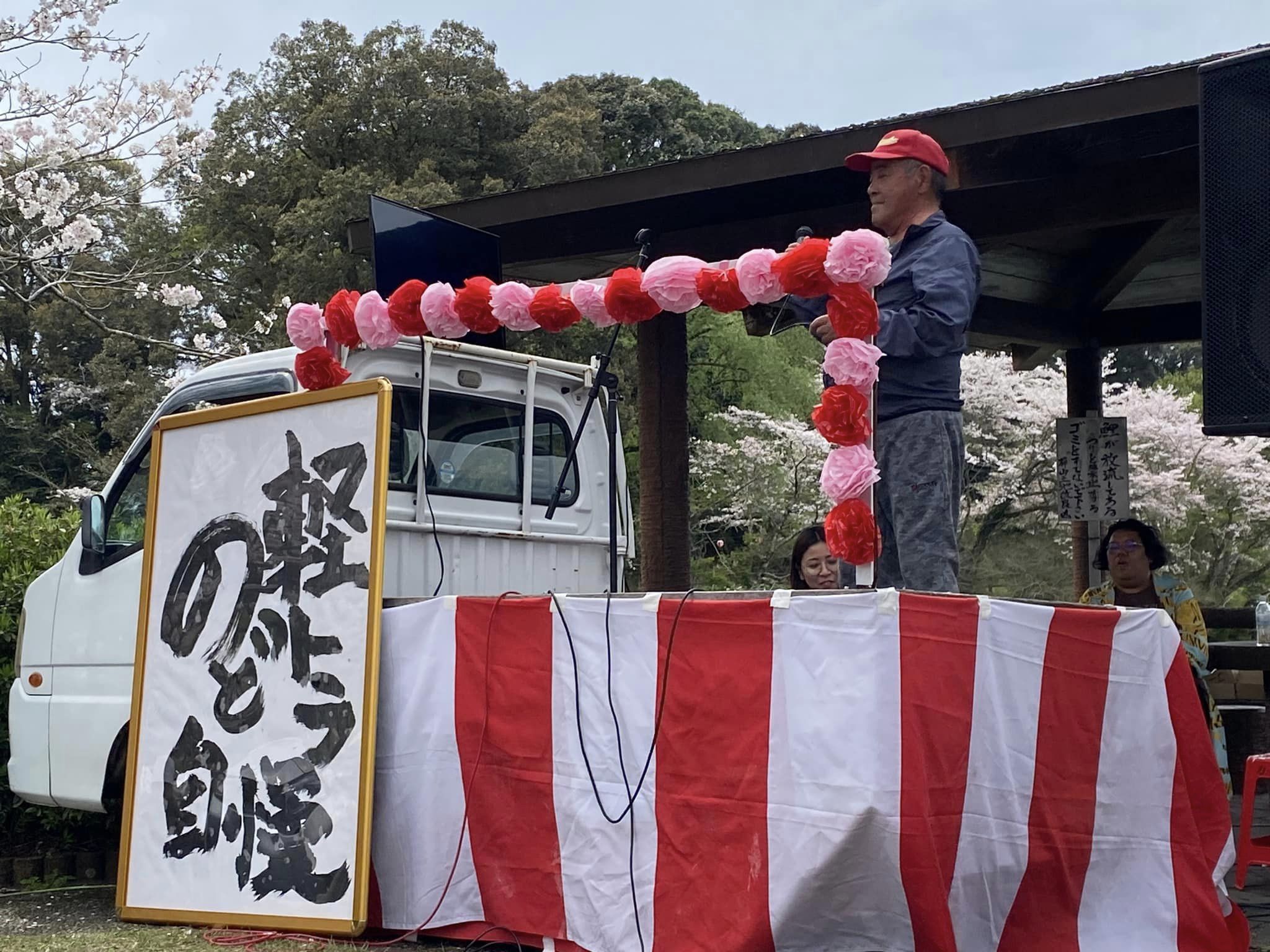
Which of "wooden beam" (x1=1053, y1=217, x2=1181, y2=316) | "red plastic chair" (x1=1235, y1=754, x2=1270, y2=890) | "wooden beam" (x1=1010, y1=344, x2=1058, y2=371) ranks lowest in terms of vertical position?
"red plastic chair" (x1=1235, y1=754, x2=1270, y2=890)

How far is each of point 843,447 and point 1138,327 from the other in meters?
7.74

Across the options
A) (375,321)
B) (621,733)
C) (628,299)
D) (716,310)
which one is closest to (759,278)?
(716,310)

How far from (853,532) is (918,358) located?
70 cm

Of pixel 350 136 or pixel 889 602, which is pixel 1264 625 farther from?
pixel 350 136

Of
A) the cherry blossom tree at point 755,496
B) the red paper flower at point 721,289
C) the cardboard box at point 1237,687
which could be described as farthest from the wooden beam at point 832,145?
the cherry blossom tree at point 755,496

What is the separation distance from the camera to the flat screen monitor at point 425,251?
5.86 metres

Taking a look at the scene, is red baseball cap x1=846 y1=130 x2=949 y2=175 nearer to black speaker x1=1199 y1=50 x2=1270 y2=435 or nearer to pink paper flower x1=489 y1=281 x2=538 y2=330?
black speaker x1=1199 y1=50 x2=1270 y2=435

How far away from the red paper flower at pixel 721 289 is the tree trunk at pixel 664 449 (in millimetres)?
4707

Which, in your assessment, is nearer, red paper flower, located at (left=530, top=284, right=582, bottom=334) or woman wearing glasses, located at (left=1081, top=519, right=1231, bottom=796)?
red paper flower, located at (left=530, top=284, right=582, bottom=334)

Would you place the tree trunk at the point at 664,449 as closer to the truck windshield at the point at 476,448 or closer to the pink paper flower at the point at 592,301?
the truck windshield at the point at 476,448

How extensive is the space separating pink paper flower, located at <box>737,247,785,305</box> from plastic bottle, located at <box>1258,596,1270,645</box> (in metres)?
4.52

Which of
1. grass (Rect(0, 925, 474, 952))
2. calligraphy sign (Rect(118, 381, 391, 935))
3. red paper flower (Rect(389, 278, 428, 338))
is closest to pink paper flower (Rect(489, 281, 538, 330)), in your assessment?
red paper flower (Rect(389, 278, 428, 338))

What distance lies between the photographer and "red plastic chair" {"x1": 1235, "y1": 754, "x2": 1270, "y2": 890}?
15.6 feet

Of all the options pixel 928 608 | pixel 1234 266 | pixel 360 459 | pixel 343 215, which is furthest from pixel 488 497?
pixel 343 215
